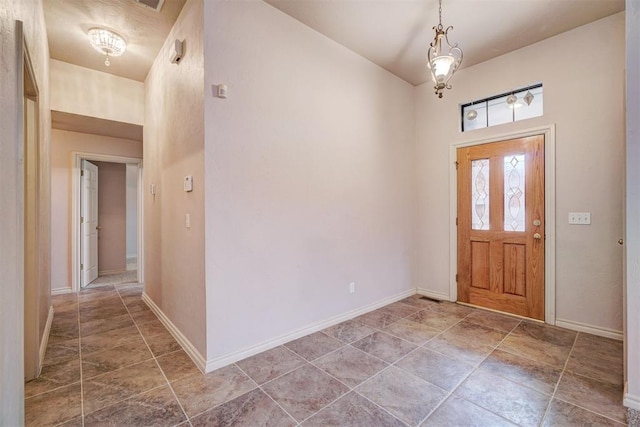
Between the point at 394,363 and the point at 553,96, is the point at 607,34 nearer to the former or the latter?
the point at 553,96

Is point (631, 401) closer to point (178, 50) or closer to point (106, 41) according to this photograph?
point (178, 50)

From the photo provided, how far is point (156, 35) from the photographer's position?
2.88 m

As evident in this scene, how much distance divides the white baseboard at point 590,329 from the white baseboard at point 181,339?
351 centimetres

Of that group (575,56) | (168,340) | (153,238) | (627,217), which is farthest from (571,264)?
(153,238)

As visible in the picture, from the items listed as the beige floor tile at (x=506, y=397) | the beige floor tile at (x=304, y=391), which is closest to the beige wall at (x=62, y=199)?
the beige floor tile at (x=304, y=391)

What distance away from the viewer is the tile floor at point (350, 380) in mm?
1693

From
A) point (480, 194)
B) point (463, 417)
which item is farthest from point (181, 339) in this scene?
point (480, 194)

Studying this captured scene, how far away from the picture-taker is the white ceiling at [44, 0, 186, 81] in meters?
2.47

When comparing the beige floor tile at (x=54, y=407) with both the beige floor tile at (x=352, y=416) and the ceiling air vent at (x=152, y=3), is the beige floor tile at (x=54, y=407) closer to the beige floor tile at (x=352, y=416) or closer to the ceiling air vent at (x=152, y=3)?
the beige floor tile at (x=352, y=416)

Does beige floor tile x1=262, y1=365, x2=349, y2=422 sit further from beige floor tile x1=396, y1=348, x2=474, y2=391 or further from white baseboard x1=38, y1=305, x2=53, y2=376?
white baseboard x1=38, y1=305, x2=53, y2=376

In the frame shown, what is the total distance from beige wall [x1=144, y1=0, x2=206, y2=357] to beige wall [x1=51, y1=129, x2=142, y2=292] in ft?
5.65

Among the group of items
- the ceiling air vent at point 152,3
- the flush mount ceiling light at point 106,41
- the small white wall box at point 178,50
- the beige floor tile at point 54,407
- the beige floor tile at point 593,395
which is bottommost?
the beige floor tile at point 54,407

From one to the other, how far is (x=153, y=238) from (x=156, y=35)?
2250mm

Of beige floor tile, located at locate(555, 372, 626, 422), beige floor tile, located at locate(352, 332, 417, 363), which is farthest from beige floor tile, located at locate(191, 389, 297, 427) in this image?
beige floor tile, located at locate(555, 372, 626, 422)
